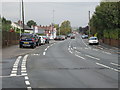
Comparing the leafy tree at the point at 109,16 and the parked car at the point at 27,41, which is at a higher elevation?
the leafy tree at the point at 109,16

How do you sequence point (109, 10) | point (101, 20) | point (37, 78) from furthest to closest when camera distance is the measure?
point (101, 20), point (109, 10), point (37, 78)

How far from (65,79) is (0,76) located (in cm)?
294

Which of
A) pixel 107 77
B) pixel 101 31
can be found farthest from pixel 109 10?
pixel 107 77

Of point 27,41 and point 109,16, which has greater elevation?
point 109,16

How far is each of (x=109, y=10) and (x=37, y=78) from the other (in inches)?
1502

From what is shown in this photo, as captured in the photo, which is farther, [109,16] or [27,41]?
[109,16]

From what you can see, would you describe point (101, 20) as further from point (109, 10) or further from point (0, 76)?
point (0, 76)

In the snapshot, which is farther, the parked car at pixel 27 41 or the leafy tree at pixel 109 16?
the leafy tree at pixel 109 16

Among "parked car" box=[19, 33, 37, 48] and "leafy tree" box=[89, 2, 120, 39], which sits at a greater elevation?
"leafy tree" box=[89, 2, 120, 39]

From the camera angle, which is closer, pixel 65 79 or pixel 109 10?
pixel 65 79

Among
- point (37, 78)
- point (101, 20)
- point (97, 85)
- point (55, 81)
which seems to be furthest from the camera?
point (101, 20)

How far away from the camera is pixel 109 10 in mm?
47562

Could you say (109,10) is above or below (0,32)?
above

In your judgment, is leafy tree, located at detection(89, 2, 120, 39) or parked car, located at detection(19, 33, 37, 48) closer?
parked car, located at detection(19, 33, 37, 48)
